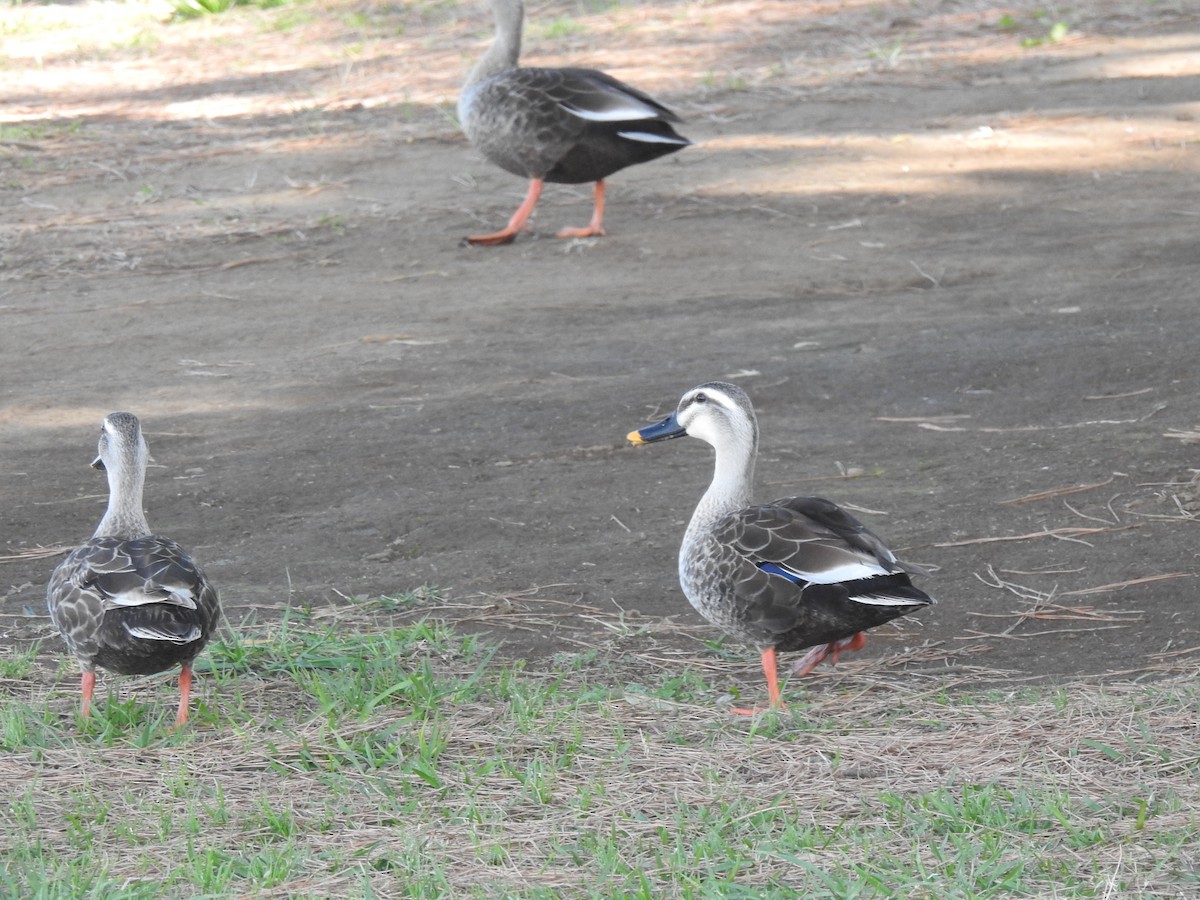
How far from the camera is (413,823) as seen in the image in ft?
13.0

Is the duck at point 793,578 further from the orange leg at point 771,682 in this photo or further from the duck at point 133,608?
the duck at point 133,608

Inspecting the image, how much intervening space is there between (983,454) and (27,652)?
4068mm

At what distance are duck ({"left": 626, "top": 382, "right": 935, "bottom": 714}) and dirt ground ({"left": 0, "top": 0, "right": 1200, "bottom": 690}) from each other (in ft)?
1.48

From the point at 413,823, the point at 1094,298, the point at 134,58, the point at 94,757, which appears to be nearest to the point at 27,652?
the point at 94,757

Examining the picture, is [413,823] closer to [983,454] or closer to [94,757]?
[94,757]

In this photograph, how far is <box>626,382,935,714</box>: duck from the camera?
4.68 meters

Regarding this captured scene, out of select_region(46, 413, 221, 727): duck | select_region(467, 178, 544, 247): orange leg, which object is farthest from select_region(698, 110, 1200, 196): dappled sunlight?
select_region(46, 413, 221, 727): duck

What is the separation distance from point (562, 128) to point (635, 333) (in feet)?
6.72

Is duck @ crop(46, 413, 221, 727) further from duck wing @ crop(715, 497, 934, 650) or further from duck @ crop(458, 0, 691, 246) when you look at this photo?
duck @ crop(458, 0, 691, 246)

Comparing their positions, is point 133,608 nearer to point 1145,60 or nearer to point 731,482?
Answer: point 731,482

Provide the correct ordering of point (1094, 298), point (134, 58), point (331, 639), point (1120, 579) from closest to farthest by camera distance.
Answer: point (331, 639)
point (1120, 579)
point (1094, 298)
point (134, 58)

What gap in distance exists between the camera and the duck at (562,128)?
1010 cm

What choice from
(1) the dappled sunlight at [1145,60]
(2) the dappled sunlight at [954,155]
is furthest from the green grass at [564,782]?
(1) the dappled sunlight at [1145,60]

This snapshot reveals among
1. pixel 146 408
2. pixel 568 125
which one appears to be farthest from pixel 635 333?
pixel 146 408
